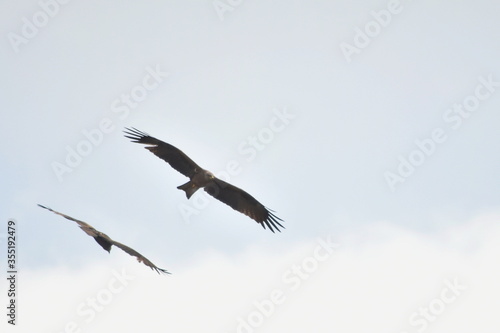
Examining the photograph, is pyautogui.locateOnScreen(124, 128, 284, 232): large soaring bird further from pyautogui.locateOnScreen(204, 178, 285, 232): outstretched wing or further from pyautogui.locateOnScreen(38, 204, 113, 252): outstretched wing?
pyautogui.locateOnScreen(38, 204, 113, 252): outstretched wing

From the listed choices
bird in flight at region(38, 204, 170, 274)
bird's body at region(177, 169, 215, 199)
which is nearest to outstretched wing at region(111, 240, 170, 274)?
bird in flight at region(38, 204, 170, 274)

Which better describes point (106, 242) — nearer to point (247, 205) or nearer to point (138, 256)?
point (138, 256)

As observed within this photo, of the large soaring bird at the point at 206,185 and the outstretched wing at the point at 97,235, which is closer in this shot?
the outstretched wing at the point at 97,235

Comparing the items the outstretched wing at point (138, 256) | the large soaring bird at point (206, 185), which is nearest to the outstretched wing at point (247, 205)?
the large soaring bird at point (206, 185)

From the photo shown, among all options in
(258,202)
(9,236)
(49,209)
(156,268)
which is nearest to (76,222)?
(49,209)

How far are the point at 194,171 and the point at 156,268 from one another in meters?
3.21

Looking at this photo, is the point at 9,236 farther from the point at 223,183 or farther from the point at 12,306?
the point at 223,183

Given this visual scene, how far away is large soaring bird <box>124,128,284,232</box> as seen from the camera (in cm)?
2006

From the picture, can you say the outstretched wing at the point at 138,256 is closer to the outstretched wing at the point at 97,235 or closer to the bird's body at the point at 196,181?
the outstretched wing at the point at 97,235

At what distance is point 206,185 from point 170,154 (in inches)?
49.1

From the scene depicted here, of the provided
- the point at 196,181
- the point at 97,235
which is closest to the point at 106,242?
the point at 97,235

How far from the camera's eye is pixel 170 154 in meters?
20.4

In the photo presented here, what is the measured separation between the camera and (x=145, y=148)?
67.5 feet

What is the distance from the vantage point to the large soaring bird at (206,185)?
20.1 meters
